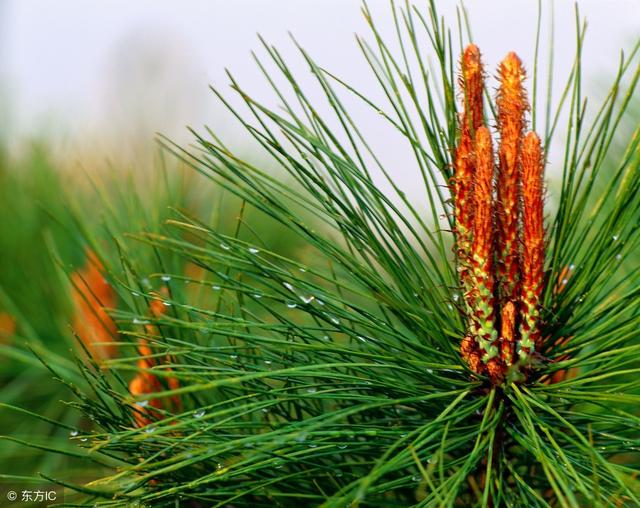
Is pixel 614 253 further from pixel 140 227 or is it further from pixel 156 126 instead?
pixel 156 126

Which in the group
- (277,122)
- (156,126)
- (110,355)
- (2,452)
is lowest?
(2,452)

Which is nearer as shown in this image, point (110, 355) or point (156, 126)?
point (110, 355)

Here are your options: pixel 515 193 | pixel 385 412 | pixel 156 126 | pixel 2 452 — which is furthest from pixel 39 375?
pixel 156 126

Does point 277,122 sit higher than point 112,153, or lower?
higher

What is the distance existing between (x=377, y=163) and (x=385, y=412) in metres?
0.15

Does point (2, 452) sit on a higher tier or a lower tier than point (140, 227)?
lower

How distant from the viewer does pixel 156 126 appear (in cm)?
187

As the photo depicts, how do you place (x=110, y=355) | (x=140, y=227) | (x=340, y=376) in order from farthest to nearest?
1. (x=110, y=355)
2. (x=140, y=227)
3. (x=340, y=376)

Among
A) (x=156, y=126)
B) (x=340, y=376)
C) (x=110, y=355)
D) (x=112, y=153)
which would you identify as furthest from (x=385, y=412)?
(x=156, y=126)

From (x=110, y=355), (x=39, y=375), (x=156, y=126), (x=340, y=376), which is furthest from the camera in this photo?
(x=156, y=126)

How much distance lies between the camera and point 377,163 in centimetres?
47

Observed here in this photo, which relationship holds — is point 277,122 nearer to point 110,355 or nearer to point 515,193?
point 515,193

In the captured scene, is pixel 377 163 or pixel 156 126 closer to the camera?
pixel 377 163

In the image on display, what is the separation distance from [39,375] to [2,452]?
5.3 inches
